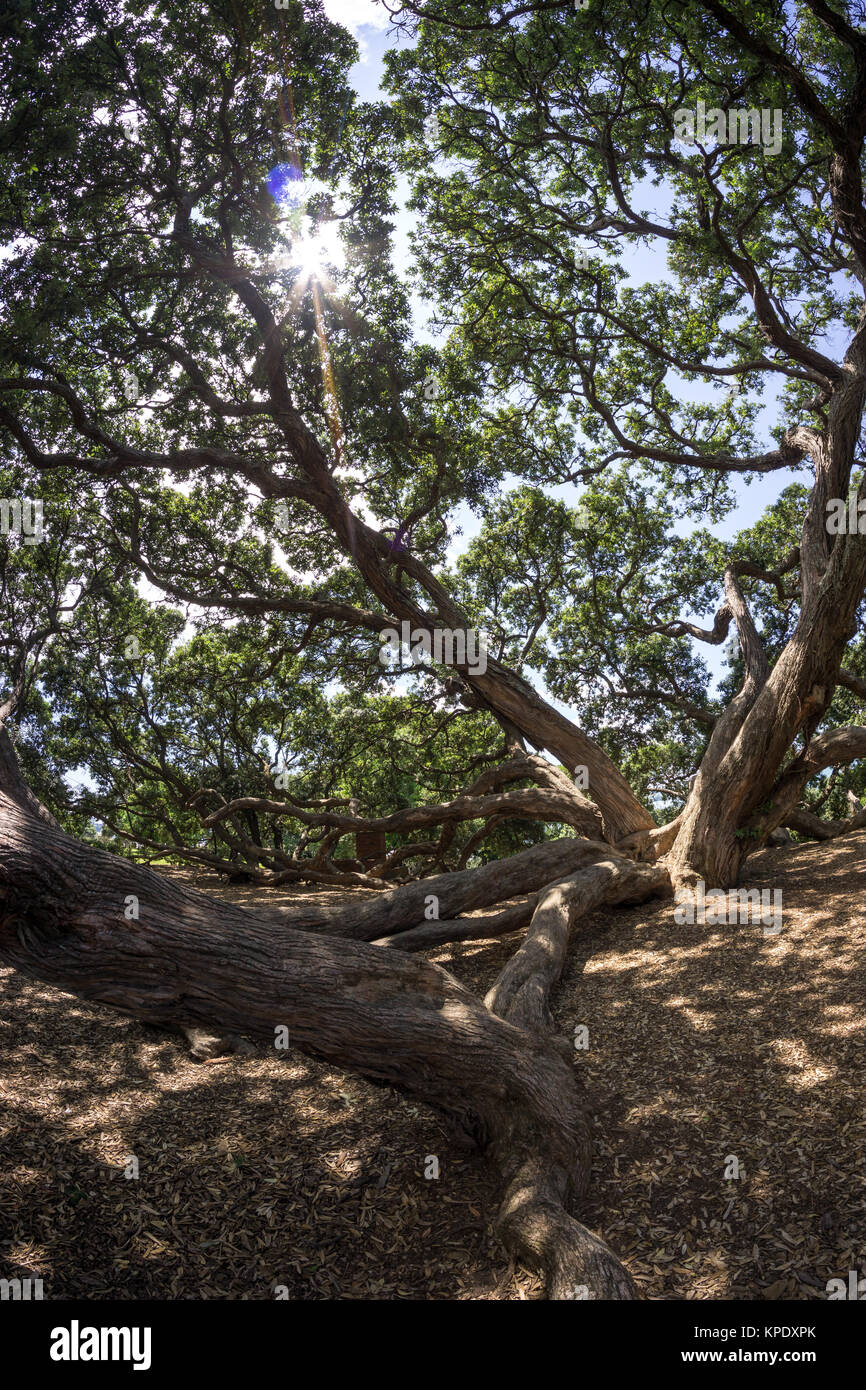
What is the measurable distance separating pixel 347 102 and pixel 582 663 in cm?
882

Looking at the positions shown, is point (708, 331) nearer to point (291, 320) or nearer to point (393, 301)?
point (393, 301)

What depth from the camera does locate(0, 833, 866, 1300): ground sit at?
345cm

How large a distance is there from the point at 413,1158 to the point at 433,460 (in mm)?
8684

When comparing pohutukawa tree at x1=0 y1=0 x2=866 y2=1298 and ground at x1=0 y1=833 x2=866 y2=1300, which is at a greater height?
pohutukawa tree at x1=0 y1=0 x2=866 y2=1298

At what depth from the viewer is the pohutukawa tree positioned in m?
4.18

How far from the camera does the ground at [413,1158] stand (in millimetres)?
3447

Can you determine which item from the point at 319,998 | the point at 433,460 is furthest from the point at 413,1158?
the point at 433,460

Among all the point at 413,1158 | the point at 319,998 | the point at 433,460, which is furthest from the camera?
the point at 433,460

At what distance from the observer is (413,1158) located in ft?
14.2

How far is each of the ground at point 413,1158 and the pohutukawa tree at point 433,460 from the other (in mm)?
377

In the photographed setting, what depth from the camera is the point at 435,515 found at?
11945mm

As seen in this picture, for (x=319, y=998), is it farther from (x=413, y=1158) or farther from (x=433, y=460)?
(x=433, y=460)

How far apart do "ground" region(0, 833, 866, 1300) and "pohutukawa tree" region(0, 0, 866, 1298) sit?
1.24ft
